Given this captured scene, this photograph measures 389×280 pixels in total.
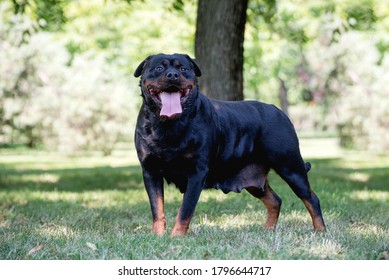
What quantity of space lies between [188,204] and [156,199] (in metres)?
0.35

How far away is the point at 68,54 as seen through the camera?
27250mm

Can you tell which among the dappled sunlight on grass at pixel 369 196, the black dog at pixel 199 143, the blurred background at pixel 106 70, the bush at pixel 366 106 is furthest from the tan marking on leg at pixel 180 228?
the blurred background at pixel 106 70

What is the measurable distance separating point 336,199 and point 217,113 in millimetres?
3467

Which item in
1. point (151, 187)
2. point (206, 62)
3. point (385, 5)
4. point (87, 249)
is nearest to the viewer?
point (87, 249)

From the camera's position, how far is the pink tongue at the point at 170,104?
16.6 ft

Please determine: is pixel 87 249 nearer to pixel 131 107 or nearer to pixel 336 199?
pixel 336 199

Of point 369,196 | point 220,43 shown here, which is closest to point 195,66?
point 220,43

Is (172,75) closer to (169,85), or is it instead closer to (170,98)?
(169,85)

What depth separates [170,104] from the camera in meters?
5.08

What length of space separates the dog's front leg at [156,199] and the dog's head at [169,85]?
59 cm

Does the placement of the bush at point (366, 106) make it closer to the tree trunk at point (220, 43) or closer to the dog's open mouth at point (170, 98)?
the tree trunk at point (220, 43)
